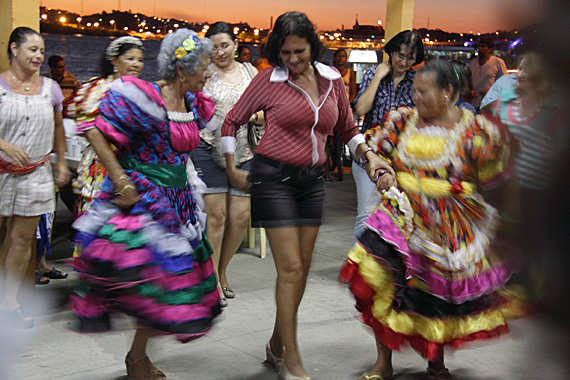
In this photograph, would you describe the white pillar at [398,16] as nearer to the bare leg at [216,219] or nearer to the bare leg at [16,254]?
the bare leg at [216,219]

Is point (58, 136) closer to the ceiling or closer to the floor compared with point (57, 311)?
closer to the ceiling

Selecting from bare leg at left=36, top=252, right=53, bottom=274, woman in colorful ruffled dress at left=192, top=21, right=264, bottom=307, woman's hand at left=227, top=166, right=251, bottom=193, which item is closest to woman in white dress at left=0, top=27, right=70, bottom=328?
bare leg at left=36, top=252, right=53, bottom=274

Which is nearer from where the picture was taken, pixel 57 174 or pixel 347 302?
pixel 57 174

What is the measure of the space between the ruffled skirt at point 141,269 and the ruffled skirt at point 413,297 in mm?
808

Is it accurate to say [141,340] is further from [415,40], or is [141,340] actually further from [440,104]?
[415,40]

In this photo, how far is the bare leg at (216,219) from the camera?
16.8 ft

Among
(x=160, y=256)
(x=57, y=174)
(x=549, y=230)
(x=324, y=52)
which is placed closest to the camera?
(x=549, y=230)

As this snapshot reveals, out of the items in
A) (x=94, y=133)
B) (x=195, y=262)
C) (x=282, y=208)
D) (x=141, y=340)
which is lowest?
(x=141, y=340)

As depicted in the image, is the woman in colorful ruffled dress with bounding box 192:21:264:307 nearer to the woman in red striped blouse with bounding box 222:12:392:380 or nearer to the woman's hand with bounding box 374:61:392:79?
the woman's hand with bounding box 374:61:392:79

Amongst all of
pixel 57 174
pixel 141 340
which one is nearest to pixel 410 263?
pixel 141 340

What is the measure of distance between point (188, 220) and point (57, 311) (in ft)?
6.03

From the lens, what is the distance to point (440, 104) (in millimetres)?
3518

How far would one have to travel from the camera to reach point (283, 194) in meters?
3.53

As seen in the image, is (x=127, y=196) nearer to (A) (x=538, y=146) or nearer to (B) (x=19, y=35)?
(B) (x=19, y=35)
